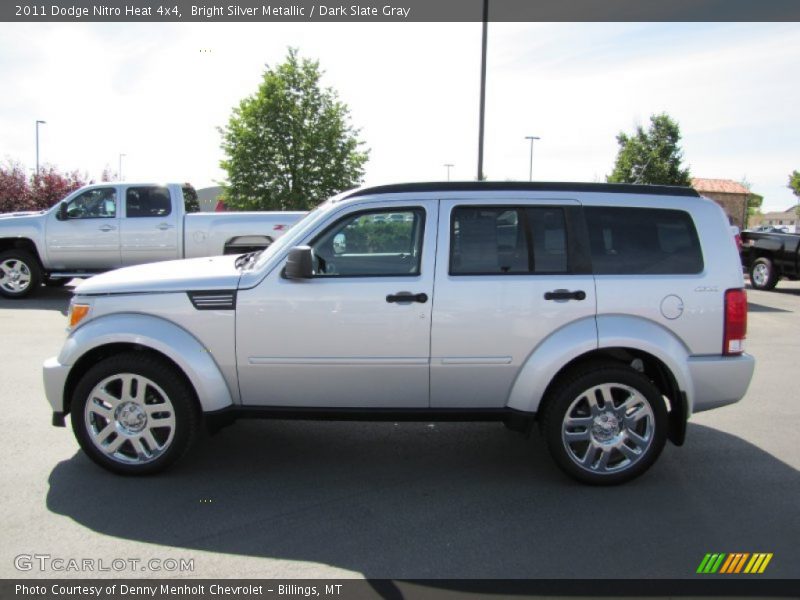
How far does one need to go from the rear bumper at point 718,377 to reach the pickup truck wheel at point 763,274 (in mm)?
13520

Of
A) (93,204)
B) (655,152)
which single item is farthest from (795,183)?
(93,204)

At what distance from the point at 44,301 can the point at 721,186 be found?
7213cm

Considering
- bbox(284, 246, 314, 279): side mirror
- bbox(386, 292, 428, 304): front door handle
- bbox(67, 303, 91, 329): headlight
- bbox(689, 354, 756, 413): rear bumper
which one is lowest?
bbox(689, 354, 756, 413): rear bumper

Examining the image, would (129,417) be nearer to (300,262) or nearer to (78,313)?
(78,313)

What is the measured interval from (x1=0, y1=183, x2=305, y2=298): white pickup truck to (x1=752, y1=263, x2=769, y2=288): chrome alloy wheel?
12884 millimetres

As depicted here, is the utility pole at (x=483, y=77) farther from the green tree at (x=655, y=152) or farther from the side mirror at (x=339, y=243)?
the green tree at (x=655, y=152)

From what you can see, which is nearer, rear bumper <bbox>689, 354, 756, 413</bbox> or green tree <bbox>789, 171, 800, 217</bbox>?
rear bumper <bbox>689, 354, 756, 413</bbox>

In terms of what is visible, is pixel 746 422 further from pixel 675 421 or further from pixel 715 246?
pixel 715 246

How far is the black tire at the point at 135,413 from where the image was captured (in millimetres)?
4188

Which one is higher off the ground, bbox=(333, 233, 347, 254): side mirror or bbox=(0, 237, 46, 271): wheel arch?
bbox=(333, 233, 347, 254): side mirror

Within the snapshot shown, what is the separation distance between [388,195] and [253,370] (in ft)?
4.69

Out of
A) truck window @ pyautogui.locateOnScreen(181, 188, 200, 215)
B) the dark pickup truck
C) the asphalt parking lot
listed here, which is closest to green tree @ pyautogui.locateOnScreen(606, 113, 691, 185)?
the dark pickup truck

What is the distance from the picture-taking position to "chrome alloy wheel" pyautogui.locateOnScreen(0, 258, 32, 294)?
12.2 m

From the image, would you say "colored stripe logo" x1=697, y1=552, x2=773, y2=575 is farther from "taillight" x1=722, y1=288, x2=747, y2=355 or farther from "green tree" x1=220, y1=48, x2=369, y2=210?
"green tree" x1=220, y1=48, x2=369, y2=210
